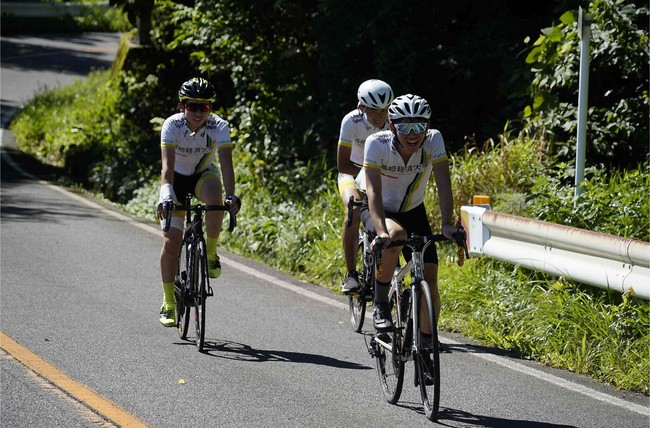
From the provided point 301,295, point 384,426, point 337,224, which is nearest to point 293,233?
point 337,224

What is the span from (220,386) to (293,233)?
5257 millimetres

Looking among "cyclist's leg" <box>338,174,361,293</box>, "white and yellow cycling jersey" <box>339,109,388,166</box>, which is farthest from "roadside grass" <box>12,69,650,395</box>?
"white and yellow cycling jersey" <box>339,109,388,166</box>

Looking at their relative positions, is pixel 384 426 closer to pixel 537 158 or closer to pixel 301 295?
pixel 301 295

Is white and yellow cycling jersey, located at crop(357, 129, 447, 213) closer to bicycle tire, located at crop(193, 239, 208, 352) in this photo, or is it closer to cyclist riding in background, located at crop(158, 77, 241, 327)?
cyclist riding in background, located at crop(158, 77, 241, 327)

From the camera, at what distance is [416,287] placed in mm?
6449

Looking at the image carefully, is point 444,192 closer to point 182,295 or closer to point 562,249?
point 562,249

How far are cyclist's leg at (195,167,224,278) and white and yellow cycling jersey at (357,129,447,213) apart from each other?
175 cm

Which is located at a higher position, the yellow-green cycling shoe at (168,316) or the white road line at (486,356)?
the yellow-green cycling shoe at (168,316)

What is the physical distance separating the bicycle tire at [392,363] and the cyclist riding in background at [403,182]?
15 cm

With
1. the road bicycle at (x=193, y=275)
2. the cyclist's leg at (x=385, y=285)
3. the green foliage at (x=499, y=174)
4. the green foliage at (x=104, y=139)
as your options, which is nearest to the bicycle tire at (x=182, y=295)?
the road bicycle at (x=193, y=275)

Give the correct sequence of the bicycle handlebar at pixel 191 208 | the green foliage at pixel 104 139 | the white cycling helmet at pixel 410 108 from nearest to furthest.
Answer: the white cycling helmet at pixel 410 108 < the bicycle handlebar at pixel 191 208 < the green foliage at pixel 104 139

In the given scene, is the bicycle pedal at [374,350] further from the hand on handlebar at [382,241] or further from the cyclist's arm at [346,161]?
the cyclist's arm at [346,161]

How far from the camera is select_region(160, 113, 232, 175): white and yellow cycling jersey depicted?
8438mm

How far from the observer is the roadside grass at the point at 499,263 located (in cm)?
777
